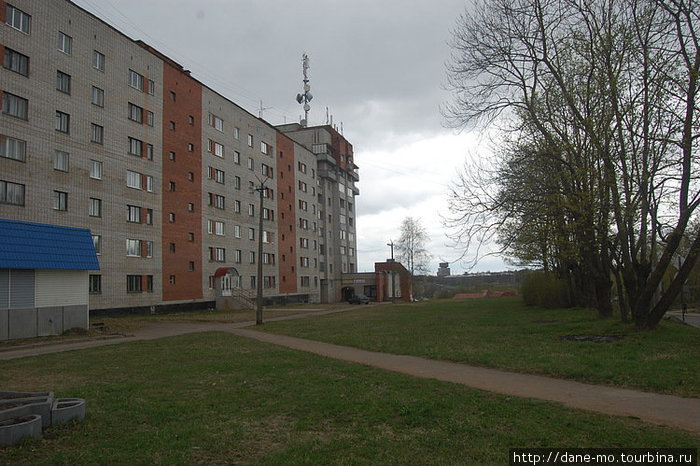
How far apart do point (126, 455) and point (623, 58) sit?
16.6 meters

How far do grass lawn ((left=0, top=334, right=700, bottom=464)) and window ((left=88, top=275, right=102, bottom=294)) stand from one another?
77.1ft

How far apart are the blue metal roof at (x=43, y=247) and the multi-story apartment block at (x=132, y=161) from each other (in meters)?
8.18

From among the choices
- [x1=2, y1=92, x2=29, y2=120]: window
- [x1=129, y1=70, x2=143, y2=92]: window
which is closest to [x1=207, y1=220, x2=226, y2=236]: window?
[x1=129, y1=70, x2=143, y2=92]: window

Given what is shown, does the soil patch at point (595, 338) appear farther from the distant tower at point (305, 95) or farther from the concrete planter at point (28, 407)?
the distant tower at point (305, 95)

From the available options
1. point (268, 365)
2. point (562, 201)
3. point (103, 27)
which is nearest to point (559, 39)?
point (562, 201)

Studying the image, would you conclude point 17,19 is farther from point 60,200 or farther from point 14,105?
point 60,200

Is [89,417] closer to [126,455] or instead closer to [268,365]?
[126,455]

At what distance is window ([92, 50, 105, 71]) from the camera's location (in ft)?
112

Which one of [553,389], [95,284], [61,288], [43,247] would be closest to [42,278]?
[61,288]

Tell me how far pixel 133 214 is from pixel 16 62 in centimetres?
1202

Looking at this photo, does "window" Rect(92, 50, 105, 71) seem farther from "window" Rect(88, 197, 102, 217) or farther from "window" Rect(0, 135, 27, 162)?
"window" Rect(88, 197, 102, 217)

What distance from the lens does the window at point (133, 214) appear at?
36.4 meters

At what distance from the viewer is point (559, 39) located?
1783cm

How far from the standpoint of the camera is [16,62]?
28.5 metres
